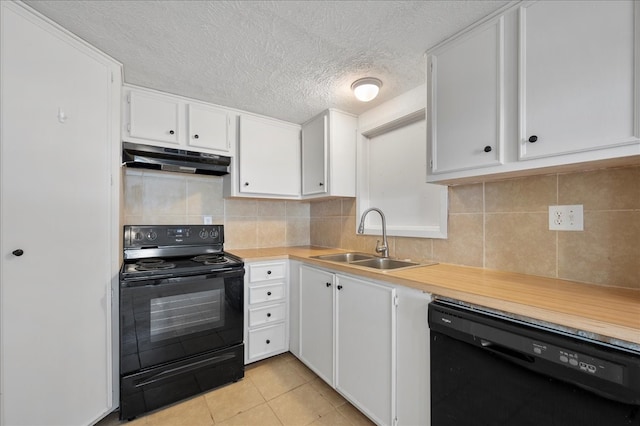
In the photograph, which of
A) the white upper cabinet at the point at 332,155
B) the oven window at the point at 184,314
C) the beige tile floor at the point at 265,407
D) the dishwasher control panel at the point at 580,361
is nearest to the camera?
the dishwasher control panel at the point at 580,361

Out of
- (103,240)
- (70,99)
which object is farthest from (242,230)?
(70,99)

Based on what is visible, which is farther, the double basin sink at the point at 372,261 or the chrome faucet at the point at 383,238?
the chrome faucet at the point at 383,238

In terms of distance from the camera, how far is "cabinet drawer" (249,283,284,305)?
212cm

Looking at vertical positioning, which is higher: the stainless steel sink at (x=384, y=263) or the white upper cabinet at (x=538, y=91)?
the white upper cabinet at (x=538, y=91)

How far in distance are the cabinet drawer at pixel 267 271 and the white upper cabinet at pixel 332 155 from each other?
0.75m

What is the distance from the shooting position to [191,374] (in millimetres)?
1766

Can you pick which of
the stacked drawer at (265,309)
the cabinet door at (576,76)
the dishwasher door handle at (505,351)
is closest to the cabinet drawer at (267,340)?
the stacked drawer at (265,309)

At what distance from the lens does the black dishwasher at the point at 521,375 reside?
2.39 ft

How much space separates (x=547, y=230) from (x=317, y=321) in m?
1.49

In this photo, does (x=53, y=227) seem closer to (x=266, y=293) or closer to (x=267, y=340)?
(x=266, y=293)

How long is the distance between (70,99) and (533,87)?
2208 mm

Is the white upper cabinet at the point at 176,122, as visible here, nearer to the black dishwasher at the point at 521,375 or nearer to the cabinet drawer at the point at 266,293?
the cabinet drawer at the point at 266,293

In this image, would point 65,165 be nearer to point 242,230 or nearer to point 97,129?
point 97,129

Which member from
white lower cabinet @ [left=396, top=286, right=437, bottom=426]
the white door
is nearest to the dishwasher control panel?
white lower cabinet @ [left=396, top=286, right=437, bottom=426]
